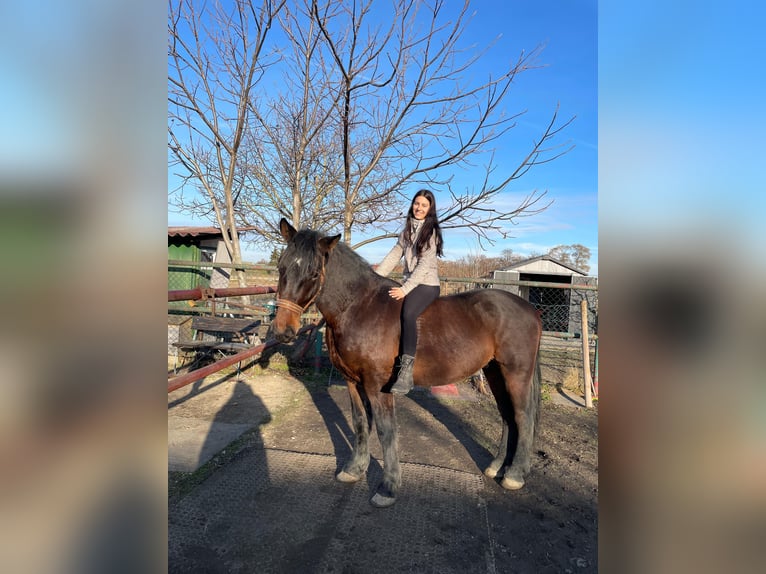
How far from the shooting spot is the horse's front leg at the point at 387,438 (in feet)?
9.64

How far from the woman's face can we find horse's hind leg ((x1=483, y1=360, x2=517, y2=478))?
61.3 inches

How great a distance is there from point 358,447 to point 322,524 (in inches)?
29.3

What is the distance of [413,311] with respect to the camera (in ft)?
9.57

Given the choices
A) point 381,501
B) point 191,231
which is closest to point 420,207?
point 381,501

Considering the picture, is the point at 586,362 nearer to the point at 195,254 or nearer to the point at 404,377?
the point at 404,377

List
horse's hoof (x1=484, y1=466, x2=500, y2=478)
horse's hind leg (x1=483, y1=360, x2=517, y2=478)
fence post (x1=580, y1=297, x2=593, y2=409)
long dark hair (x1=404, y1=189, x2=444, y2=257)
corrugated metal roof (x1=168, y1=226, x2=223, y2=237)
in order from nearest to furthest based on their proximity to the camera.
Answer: long dark hair (x1=404, y1=189, x2=444, y2=257), horse's hoof (x1=484, y1=466, x2=500, y2=478), horse's hind leg (x1=483, y1=360, x2=517, y2=478), fence post (x1=580, y1=297, x2=593, y2=409), corrugated metal roof (x1=168, y1=226, x2=223, y2=237)

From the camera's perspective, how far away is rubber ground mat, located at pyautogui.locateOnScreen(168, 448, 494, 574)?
2.24 meters

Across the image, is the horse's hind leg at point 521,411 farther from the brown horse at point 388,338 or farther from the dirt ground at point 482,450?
the dirt ground at point 482,450

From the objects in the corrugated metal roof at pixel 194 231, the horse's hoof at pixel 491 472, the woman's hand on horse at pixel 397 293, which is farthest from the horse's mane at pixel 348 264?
the corrugated metal roof at pixel 194 231

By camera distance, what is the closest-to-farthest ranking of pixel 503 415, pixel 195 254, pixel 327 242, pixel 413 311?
pixel 327 242 → pixel 413 311 → pixel 503 415 → pixel 195 254

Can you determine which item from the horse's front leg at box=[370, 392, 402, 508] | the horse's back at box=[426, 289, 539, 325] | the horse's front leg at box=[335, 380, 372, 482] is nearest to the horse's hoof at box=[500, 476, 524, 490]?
the horse's front leg at box=[370, 392, 402, 508]

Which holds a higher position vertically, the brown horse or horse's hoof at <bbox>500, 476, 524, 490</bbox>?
the brown horse

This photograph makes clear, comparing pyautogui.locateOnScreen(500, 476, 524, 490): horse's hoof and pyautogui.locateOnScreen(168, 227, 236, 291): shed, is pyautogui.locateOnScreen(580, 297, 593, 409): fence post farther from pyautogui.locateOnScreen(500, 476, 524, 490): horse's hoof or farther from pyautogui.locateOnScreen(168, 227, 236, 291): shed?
pyautogui.locateOnScreen(168, 227, 236, 291): shed
